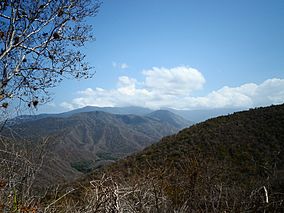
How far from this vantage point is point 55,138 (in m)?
4.07

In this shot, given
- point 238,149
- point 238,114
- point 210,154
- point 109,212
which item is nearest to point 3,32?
point 109,212

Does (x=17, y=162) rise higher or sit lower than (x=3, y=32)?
lower

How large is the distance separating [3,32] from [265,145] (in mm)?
24876

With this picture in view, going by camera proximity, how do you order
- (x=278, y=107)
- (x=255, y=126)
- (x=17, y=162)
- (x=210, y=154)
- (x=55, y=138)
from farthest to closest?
(x=278, y=107) < (x=255, y=126) < (x=210, y=154) < (x=55, y=138) < (x=17, y=162)

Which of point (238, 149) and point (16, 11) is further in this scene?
point (238, 149)

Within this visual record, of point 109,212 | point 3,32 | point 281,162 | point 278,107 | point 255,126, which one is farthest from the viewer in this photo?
point 278,107

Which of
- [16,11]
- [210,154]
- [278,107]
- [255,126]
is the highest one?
[16,11]

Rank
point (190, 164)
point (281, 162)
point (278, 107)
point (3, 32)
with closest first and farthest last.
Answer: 1. point (190, 164)
2. point (3, 32)
3. point (281, 162)
4. point (278, 107)

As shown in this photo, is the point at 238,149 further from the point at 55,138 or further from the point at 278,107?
the point at 55,138

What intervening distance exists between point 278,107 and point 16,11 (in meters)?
34.0

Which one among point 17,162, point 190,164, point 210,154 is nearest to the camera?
point 17,162

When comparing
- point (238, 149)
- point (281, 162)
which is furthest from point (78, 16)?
point (238, 149)

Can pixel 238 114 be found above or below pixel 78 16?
below

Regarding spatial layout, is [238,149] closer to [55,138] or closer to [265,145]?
[265,145]
